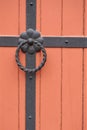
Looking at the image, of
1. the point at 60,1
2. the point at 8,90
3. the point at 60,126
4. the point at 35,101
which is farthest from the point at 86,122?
the point at 60,1

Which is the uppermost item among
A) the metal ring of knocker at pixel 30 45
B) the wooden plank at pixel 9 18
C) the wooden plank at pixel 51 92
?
the wooden plank at pixel 9 18

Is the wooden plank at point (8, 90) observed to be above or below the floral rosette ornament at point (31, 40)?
below

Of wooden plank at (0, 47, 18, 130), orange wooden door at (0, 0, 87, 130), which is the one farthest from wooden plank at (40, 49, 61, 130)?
wooden plank at (0, 47, 18, 130)

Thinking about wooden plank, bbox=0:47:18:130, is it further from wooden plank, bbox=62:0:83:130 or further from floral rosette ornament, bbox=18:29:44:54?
wooden plank, bbox=62:0:83:130

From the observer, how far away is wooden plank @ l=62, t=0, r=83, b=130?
141 centimetres

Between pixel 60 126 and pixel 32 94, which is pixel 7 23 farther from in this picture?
pixel 60 126

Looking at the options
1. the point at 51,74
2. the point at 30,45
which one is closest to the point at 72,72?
the point at 51,74

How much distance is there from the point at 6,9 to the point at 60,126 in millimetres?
535

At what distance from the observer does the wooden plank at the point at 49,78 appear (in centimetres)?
140

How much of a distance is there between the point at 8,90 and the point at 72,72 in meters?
0.28

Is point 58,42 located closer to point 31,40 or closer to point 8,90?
point 31,40

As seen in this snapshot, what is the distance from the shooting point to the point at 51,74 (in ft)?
4.65

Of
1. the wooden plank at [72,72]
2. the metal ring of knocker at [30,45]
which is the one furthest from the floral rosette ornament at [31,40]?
the wooden plank at [72,72]

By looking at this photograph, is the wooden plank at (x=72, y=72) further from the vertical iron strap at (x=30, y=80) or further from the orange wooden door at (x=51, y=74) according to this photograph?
the vertical iron strap at (x=30, y=80)
